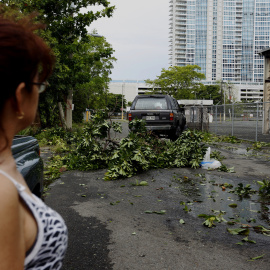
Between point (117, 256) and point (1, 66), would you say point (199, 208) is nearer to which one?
point (117, 256)

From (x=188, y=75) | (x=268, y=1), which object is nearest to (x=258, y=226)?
(x=188, y=75)

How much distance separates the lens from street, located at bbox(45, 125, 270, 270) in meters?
3.71

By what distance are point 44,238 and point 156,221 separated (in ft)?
13.2

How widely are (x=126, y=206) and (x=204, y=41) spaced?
6767 inches

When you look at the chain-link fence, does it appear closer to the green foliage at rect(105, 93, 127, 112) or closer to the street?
the green foliage at rect(105, 93, 127, 112)

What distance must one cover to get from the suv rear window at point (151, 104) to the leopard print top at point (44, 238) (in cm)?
1350

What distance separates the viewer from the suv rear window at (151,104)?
14664 mm

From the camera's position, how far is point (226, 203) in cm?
598

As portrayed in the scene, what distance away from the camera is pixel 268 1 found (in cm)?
17612

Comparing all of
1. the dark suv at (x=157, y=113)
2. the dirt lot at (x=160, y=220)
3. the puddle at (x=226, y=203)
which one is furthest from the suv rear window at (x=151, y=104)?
the puddle at (x=226, y=203)

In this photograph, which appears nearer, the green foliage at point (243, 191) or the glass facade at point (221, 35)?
the green foliage at point (243, 191)

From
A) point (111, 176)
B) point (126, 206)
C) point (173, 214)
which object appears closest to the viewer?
point (173, 214)

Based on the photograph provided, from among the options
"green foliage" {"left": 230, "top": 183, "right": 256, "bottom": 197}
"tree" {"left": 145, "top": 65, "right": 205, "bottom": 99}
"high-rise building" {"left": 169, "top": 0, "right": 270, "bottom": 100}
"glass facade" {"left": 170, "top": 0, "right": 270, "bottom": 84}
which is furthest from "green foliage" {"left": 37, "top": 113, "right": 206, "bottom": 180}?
"glass facade" {"left": 170, "top": 0, "right": 270, "bottom": 84}

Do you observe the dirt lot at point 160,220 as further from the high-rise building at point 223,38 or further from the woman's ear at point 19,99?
the high-rise building at point 223,38
